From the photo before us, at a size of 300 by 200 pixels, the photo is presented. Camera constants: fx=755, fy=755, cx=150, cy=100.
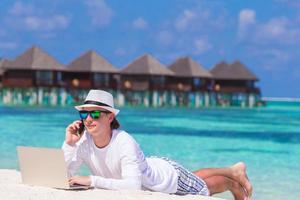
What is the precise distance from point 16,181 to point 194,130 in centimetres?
1915

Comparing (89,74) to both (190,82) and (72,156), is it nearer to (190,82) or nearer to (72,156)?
(190,82)

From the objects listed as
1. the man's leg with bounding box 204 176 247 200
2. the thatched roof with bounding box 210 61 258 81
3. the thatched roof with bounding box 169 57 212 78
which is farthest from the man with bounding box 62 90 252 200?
the thatched roof with bounding box 210 61 258 81

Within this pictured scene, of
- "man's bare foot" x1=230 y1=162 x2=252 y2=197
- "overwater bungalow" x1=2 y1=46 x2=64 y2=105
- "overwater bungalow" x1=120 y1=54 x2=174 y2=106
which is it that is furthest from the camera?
"overwater bungalow" x1=120 y1=54 x2=174 y2=106

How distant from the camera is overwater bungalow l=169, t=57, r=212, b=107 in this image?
45.6 metres

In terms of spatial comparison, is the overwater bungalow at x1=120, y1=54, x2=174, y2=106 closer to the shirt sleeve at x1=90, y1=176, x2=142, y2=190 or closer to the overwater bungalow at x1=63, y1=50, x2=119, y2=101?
the overwater bungalow at x1=63, y1=50, x2=119, y2=101

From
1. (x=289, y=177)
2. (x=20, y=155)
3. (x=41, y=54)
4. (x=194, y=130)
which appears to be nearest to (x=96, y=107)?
(x=20, y=155)

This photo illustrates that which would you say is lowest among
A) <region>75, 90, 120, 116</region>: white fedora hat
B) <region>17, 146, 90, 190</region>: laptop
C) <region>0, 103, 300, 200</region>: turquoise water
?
<region>0, 103, 300, 200</region>: turquoise water

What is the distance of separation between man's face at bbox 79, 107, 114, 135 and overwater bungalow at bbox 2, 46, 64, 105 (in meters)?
36.5

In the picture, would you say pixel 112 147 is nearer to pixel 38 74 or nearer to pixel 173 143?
pixel 173 143

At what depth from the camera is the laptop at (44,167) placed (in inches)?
182

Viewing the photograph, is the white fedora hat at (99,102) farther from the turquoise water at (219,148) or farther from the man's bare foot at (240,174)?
the turquoise water at (219,148)

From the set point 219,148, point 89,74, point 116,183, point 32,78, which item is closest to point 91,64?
point 89,74

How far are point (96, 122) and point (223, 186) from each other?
45.0 inches

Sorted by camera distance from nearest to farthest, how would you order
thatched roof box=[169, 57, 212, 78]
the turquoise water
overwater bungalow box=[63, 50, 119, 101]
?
the turquoise water, overwater bungalow box=[63, 50, 119, 101], thatched roof box=[169, 57, 212, 78]
